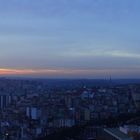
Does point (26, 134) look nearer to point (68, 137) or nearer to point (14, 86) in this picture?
point (68, 137)

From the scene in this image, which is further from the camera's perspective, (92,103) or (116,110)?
(92,103)

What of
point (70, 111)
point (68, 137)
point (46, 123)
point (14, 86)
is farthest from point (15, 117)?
point (14, 86)

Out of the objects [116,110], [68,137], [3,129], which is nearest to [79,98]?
[116,110]

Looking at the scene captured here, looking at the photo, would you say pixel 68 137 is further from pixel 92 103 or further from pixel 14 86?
pixel 14 86

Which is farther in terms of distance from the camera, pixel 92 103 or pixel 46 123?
pixel 92 103

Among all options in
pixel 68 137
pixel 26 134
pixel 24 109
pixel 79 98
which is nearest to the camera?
pixel 68 137

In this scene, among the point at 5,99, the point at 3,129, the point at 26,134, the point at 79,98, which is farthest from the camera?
the point at 79,98

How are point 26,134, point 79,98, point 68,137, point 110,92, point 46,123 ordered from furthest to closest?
point 110,92
point 79,98
point 46,123
point 26,134
point 68,137

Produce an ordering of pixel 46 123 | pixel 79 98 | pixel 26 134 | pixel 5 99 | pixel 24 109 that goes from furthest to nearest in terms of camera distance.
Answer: pixel 79 98
pixel 5 99
pixel 24 109
pixel 46 123
pixel 26 134

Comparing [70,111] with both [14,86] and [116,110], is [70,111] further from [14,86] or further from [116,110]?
[14,86]
